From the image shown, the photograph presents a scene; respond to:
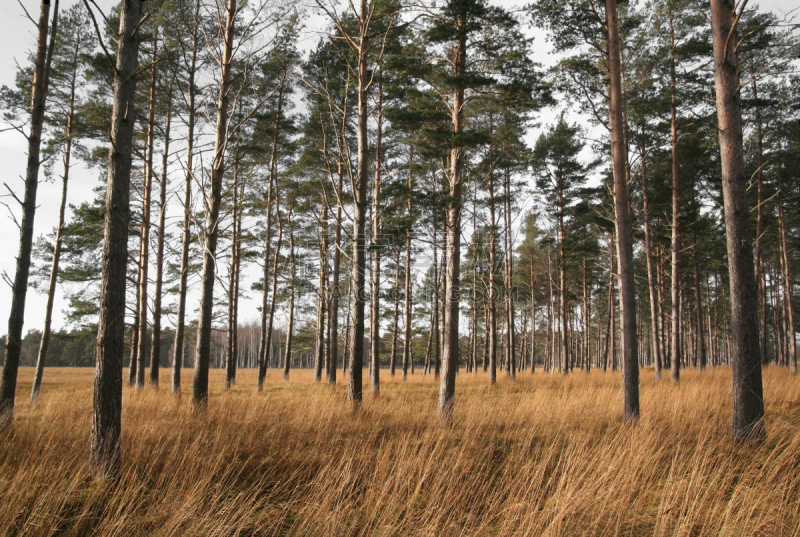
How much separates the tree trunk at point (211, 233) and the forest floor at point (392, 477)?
0.71m

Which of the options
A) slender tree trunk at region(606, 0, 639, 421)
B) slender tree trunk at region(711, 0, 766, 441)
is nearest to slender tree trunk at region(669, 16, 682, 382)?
slender tree trunk at region(606, 0, 639, 421)

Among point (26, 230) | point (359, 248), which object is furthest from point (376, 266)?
point (26, 230)

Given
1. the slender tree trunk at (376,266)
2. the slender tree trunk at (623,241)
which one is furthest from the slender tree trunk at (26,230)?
the slender tree trunk at (623,241)

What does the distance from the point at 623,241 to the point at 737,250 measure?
193cm

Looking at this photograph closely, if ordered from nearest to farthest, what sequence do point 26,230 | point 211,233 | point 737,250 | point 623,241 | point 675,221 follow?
point 737,250 → point 26,230 → point 623,241 → point 211,233 → point 675,221

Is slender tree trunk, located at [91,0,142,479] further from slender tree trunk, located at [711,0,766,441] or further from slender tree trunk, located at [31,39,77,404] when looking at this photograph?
slender tree trunk, located at [31,39,77,404]

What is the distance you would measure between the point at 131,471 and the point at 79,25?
46.7 feet

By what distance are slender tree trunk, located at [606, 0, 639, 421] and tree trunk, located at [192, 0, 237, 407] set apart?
23.6ft

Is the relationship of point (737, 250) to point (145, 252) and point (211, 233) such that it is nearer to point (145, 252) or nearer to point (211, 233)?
point (211, 233)

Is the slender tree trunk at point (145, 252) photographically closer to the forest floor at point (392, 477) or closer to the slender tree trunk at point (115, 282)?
the forest floor at point (392, 477)

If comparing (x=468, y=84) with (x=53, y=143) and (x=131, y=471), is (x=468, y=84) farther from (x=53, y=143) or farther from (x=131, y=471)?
(x=53, y=143)

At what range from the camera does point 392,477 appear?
11.7ft

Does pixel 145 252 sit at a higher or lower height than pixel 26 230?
higher

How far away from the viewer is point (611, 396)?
347 inches
